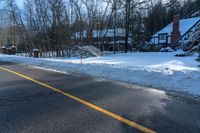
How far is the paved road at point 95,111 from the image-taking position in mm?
4513

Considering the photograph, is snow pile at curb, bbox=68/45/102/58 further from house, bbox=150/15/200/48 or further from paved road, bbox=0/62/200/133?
paved road, bbox=0/62/200/133

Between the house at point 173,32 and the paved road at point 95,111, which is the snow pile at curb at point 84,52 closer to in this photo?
the house at point 173,32

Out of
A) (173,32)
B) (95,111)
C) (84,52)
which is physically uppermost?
(173,32)

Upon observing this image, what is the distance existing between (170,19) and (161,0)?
681 centimetres

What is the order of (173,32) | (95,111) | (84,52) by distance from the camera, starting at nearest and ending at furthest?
(95,111)
(84,52)
(173,32)

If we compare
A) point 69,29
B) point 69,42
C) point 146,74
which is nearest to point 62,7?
point 69,29

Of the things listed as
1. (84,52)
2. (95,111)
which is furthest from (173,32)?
(95,111)

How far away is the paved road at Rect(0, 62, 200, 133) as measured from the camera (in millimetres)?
4513

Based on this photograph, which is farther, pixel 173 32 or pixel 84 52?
pixel 173 32

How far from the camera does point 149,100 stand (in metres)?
6.53

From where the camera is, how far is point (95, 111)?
5551mm

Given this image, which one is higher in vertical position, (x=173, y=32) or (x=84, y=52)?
(x=173, y=32)

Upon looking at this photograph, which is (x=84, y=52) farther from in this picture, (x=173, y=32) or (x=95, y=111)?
(x=95, y=111)

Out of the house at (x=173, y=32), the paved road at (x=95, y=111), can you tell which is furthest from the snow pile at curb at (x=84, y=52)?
the paved road at (x=95, y=111)
